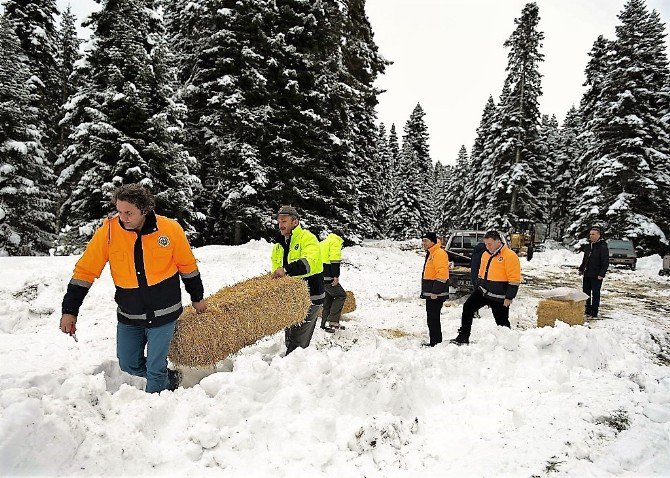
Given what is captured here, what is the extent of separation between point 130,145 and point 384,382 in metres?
12.0

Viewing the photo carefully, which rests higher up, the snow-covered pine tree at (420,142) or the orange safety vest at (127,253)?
the snow-covered pine tree at (420,142)

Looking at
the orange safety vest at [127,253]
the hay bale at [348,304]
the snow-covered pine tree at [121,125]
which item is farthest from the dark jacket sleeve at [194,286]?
the snow-covered pine tree at [121,125]

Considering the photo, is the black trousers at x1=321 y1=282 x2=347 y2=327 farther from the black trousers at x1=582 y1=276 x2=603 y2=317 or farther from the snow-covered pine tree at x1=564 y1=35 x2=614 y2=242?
the snow-covered pine tree at x1=564 y1=35 x2=614 y2=242

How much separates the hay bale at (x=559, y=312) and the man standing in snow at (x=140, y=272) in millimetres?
7149

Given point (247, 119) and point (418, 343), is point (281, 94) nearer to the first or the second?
point (247, 119)

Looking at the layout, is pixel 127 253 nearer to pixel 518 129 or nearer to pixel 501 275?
pixel 501 275

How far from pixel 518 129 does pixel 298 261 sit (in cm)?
2990

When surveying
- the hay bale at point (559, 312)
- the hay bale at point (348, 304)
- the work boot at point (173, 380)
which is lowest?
the hay bale at point (348, 304)

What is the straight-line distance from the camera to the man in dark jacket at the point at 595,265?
1016 cm

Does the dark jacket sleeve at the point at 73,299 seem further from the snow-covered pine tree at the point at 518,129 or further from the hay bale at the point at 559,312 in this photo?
the snow-covered pine tree at the point at 518,129

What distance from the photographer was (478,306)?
7309 millimetres

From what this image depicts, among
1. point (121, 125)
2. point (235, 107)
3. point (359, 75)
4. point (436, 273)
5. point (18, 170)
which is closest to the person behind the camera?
point (436, 273)

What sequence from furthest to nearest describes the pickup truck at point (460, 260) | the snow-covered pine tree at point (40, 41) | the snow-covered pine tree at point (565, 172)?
the snow-covered pine tree at point (565, 172) → the snow-covered pine tree at point (40, 41) → the pickup truck at point (460, 260)

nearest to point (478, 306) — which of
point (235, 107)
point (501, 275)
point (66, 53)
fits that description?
point (501, 275)
